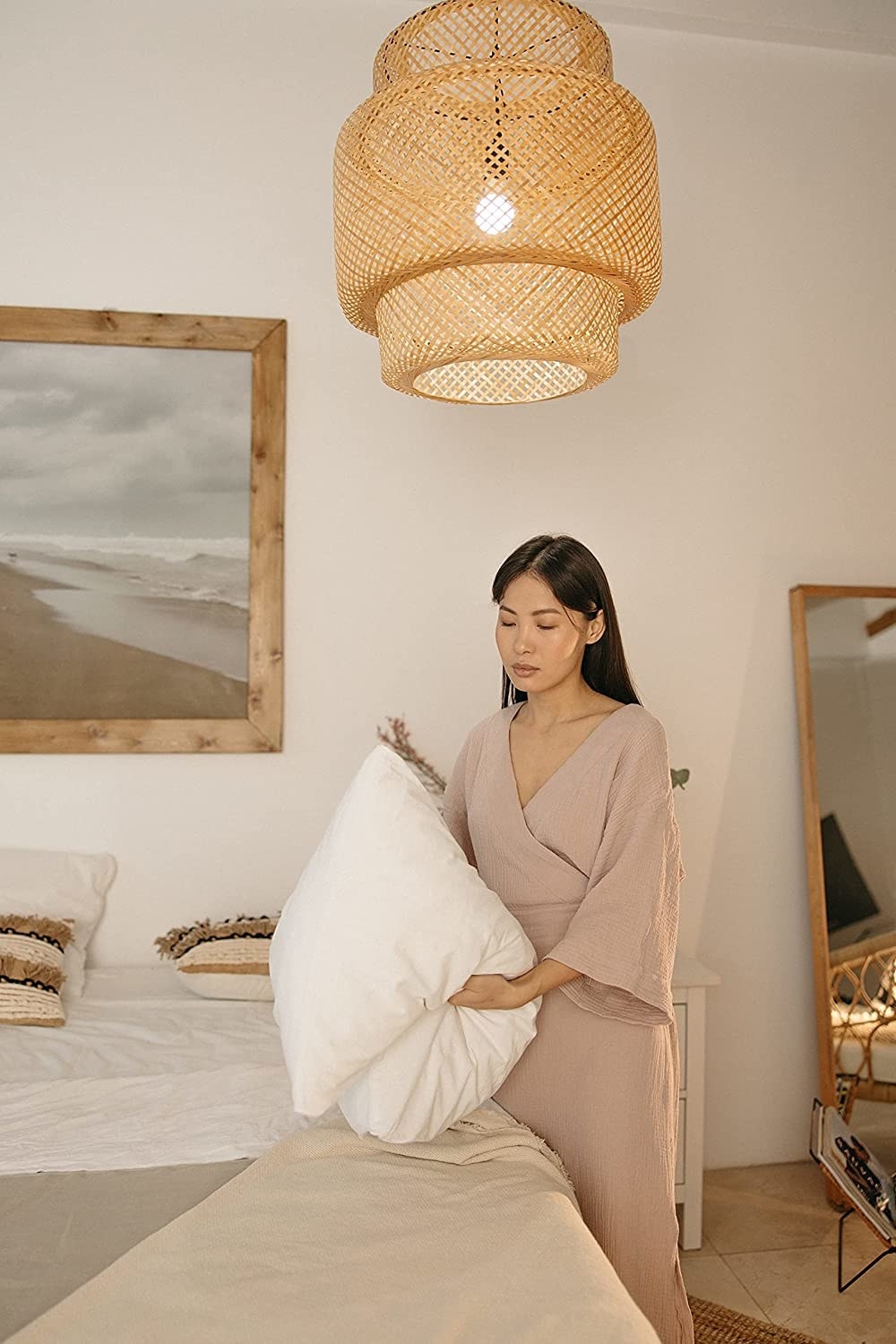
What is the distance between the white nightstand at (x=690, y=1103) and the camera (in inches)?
109

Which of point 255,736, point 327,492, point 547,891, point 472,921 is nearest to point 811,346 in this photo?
point 327,492

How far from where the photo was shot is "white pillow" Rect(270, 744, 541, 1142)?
159 centimetres

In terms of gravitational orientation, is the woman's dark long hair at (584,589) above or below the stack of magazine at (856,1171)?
above

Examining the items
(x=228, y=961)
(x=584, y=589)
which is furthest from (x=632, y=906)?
(x=228, y=961)

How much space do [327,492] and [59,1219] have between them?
6.60ft

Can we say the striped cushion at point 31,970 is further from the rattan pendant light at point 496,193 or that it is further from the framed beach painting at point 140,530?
the rattan pendant light at point 496,193

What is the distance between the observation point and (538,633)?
2000 mm

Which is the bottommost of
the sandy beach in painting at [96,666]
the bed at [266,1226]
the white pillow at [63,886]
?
the bed at [266,1226]

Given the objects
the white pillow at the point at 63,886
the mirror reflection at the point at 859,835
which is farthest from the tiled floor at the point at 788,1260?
the white pillow at the point at 63,886

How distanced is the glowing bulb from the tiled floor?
7.35 feet

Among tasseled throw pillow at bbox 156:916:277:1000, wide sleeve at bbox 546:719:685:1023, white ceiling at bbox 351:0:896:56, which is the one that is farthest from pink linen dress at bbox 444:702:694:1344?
white ceiling at bbox 351:0:896:56

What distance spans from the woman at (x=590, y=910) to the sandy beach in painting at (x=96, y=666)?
1.22 metres

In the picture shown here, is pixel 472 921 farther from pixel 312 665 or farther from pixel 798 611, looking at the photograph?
pixel 798 611

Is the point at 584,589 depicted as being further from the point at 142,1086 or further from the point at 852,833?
the point at 852,833
